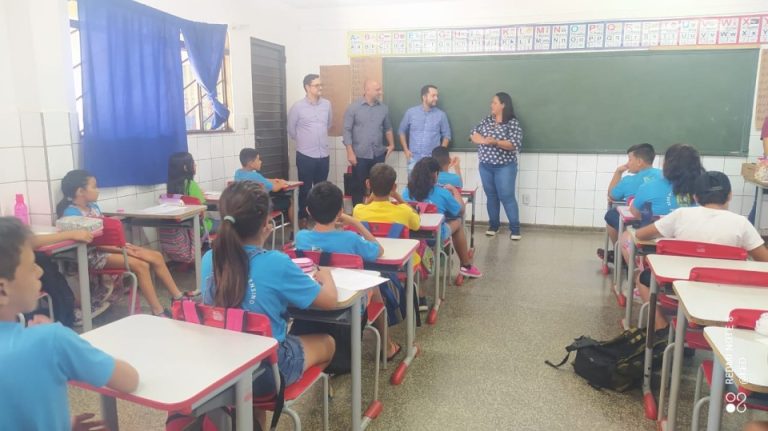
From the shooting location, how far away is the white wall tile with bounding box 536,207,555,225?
6.48 meters

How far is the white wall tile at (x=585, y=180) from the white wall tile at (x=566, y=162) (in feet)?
0.37

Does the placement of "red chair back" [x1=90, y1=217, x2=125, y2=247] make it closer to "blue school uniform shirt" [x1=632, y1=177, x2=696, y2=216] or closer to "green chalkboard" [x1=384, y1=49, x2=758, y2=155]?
"blue school uniform shirt" [x1=632, y1=177, x2=696, y2=216]

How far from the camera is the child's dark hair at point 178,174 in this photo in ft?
14.5

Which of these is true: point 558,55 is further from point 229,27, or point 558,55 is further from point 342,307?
point 342,307

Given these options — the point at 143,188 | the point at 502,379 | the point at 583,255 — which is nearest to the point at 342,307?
the point at 502,379

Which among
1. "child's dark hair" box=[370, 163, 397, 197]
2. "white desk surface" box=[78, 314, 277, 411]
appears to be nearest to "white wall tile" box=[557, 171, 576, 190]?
"child's dark hair" box=[370, 163, 397, 197]

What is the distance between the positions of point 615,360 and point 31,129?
3652 millimetres

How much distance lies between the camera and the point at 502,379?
111 inches

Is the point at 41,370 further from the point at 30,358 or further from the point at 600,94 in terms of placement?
the point at 600,94

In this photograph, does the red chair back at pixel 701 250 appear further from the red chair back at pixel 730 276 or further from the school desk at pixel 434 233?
the school desk at pixel 434 233

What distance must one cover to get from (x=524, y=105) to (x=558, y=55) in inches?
24.9

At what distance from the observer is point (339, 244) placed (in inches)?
97.5

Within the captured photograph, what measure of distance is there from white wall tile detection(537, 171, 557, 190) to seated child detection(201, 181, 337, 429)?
16.3 feet

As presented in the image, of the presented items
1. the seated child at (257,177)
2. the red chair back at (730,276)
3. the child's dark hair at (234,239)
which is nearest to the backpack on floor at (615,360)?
the red chair back at (730,276)
